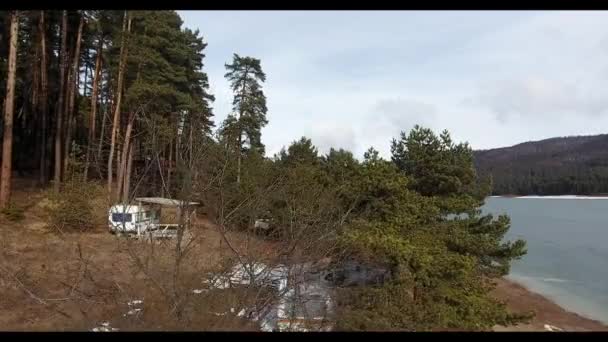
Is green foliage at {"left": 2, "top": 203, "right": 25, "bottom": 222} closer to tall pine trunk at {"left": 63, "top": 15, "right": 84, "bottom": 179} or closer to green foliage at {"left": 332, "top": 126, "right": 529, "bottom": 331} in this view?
tall pine trunk at {"left": 63, "top": 15, "right": 84, "bottom": 179}

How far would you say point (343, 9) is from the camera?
755 millimetres

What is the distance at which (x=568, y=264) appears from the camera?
1920cm

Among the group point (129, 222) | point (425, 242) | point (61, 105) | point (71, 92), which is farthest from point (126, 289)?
point (71, 92)

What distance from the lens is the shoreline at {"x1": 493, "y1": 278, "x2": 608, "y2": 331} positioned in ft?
36.3

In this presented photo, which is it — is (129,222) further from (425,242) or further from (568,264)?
(568,264)

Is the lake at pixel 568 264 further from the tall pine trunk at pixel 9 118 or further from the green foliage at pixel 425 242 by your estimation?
the tall pine trunk at pixel 9 118

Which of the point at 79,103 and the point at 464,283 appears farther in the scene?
the point at 79,103

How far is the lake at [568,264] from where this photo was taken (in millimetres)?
14297

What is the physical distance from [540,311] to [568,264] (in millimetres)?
7880

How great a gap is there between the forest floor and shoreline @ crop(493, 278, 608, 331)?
0.72 meters

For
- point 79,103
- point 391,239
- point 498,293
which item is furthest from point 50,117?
point 498,293
